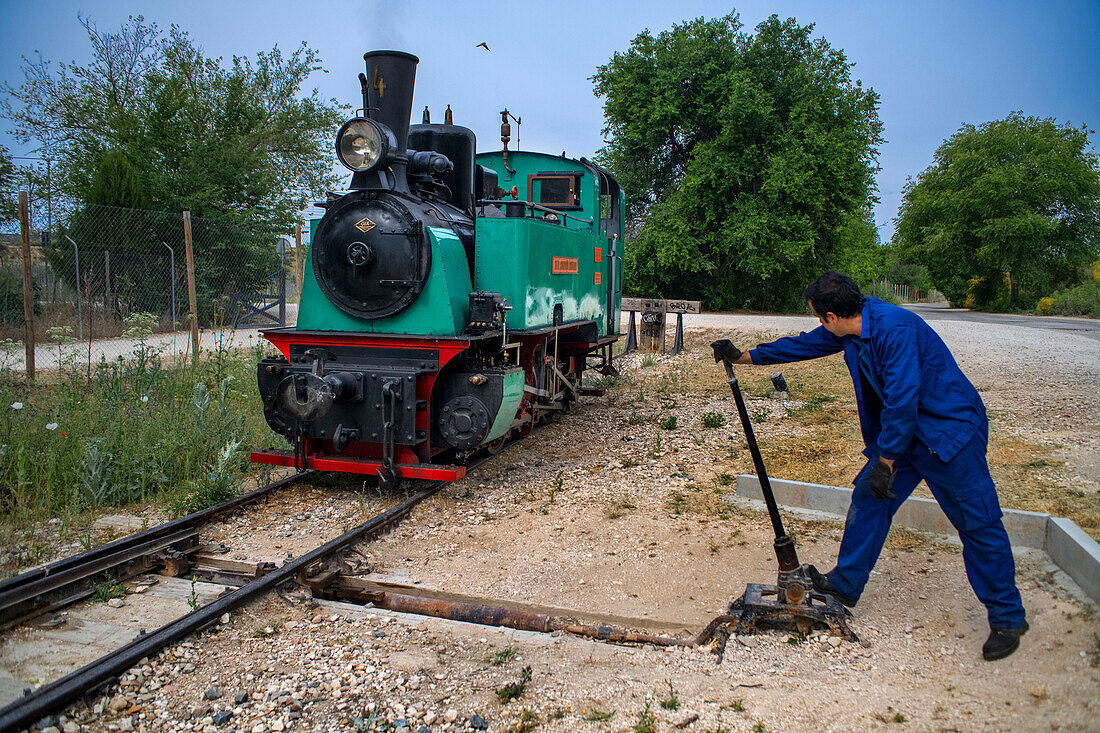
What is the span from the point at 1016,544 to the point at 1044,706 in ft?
6.35

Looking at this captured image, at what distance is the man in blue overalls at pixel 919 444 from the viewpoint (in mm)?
3285

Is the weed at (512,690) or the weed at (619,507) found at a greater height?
the weed at (619,507)

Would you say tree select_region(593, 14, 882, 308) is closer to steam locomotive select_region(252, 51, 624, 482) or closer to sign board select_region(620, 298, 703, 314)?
sign board select_region(620, 298, 703, 314)

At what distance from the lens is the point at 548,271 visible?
6883 millimetres

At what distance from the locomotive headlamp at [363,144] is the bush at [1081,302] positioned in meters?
31.6

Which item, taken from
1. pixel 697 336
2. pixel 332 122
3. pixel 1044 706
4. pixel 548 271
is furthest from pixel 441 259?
pixel 332 122

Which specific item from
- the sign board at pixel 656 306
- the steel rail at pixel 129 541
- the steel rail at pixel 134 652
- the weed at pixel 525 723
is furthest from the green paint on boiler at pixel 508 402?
the sign board at pixel 656 306

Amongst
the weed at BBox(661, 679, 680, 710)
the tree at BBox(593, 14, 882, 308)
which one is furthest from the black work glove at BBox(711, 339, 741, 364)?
the tree at BBox(593, 14, 882, 308)

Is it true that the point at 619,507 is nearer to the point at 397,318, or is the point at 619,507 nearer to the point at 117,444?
the point at 397,318

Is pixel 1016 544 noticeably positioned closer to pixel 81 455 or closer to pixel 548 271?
pixel 548 271

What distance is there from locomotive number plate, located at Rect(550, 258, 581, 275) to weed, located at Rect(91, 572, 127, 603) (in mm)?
4381

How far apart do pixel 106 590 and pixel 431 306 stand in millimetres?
2846

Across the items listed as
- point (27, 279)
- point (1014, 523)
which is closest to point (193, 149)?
point (27, 279)

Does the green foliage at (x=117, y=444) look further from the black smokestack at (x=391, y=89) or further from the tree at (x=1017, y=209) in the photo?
the tree at (x=1017, y=209)
